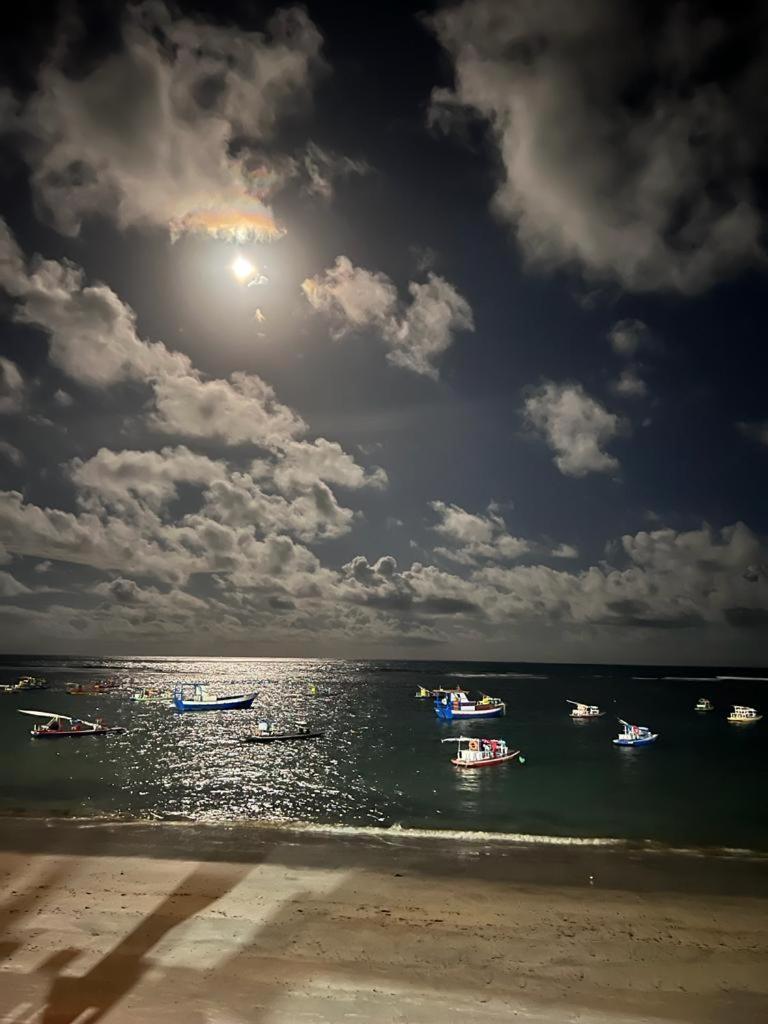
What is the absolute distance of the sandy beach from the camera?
51.1 ft

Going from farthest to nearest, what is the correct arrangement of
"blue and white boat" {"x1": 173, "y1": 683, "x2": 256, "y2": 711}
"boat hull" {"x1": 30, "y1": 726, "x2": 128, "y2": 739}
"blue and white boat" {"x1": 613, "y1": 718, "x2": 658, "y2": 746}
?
"blue and white boat" {"x1": 173, "y1": 683, "x2": 256, "y2": 711} → "blue and white boat" {"x1": 613, "y1": 718, "x2": 658, "y2": 746} → "boat hull" {"x1": 30, "y1": 726, "x2": 128, "y2": 739}

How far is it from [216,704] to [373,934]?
345ft

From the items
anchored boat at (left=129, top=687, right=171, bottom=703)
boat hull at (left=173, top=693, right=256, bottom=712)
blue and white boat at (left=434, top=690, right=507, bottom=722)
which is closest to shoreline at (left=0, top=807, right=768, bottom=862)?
blue and white boat at (left=434, top=690, right=507, bottom=722)

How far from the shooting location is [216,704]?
116 metres

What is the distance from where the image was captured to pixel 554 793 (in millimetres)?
45469

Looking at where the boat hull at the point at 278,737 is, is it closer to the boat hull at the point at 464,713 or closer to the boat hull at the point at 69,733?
the boat hull at the point at 69,733

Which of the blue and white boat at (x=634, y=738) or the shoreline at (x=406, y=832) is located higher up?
the shoreline at (x=406, y=832)

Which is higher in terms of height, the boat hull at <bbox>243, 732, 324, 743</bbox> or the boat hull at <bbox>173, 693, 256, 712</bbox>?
the boat hull at <bbox>243, 732, 324, 743</bbox>

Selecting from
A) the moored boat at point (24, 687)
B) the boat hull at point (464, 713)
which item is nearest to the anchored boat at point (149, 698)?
the moored boat at point (24, 687)

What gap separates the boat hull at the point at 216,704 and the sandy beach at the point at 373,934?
87.0m

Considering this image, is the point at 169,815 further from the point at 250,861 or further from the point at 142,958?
the point at 142,958

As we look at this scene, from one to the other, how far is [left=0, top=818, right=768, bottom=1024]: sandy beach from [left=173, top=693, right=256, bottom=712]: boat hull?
87016 mm

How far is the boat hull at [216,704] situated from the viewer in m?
113

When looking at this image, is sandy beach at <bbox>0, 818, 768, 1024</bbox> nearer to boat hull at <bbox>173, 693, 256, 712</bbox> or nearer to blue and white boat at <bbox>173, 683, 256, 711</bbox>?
blue and white boat at <bbox>173, 683, 256, 711</bbox>
